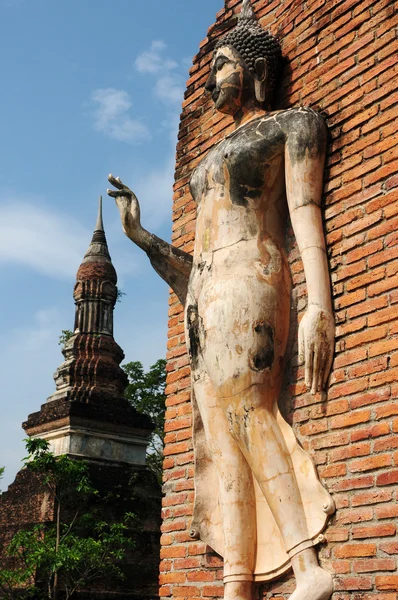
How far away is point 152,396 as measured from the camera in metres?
21.4

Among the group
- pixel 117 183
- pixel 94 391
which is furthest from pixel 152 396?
pixel 117 183

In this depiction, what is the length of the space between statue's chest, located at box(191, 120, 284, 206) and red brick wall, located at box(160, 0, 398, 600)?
32 cm

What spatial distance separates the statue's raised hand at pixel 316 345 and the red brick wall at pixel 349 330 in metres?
0.05

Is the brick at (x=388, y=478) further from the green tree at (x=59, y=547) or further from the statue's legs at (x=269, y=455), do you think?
the green tree at (x=59, y=547)

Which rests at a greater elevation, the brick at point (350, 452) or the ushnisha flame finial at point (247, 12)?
the ushnisha flame finial at point (247, 12)

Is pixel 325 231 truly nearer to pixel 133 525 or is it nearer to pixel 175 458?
pixel 175 458

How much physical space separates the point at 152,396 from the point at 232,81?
1680cm

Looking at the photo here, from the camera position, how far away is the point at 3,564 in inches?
431

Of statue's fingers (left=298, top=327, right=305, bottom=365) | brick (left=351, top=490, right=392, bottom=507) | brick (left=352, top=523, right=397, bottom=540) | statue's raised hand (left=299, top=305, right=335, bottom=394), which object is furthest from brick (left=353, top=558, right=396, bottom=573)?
statue's fingers (left=298, top=327, right=305, bottom=365)

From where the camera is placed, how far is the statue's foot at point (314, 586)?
3889 mm

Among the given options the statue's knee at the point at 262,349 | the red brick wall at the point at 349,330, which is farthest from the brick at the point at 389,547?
the statue's knee at the point at 262,349

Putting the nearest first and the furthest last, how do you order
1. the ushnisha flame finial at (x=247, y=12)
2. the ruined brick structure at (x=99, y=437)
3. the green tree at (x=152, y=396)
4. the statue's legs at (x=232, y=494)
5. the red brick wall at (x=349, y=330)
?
the red brick wall at (x=349, y=330)
the statue's legs at (x=232, y=494)
the ushnisha flame finial at (x=247, y=12)
the ruined brick structure at (x=99, y=437)
the green tree at (x=152, y=396)

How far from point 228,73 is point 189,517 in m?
2.76

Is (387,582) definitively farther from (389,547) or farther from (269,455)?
(269,455)
